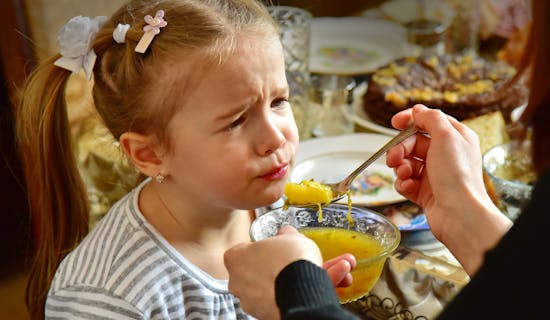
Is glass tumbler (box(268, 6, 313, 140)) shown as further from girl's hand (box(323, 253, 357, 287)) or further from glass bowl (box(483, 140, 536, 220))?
girl's hand (box(323, 253, 357, 287))

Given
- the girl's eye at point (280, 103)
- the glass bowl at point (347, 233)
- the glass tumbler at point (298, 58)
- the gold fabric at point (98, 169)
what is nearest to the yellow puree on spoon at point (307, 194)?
the glass bowl at point (347, 233)

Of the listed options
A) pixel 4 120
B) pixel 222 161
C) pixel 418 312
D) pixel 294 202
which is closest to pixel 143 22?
pixel 222 161

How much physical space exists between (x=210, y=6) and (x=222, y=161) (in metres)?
0.23

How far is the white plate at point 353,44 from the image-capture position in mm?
2109

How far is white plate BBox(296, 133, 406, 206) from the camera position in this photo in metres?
1.57

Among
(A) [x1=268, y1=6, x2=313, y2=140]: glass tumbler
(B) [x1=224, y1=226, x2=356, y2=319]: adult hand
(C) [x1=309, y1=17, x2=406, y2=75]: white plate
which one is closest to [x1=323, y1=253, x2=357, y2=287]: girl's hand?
(B) [x1=224, y1=226, x2=356, y2=319]: adult hand

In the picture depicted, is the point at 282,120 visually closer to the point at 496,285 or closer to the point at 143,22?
the point at 143,22

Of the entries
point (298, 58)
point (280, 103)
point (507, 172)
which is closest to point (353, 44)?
point (298, 58)

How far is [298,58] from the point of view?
1808 mm

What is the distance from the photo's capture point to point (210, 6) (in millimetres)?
1131

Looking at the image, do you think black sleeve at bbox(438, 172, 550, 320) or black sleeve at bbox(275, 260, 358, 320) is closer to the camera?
black sleeve at bbox(438, 172, 550, 320)

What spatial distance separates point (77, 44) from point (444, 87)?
0.95m

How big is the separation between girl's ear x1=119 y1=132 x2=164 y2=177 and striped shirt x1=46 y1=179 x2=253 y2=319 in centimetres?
8

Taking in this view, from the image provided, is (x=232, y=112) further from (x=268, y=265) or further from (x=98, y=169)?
(x=98, y=169)
